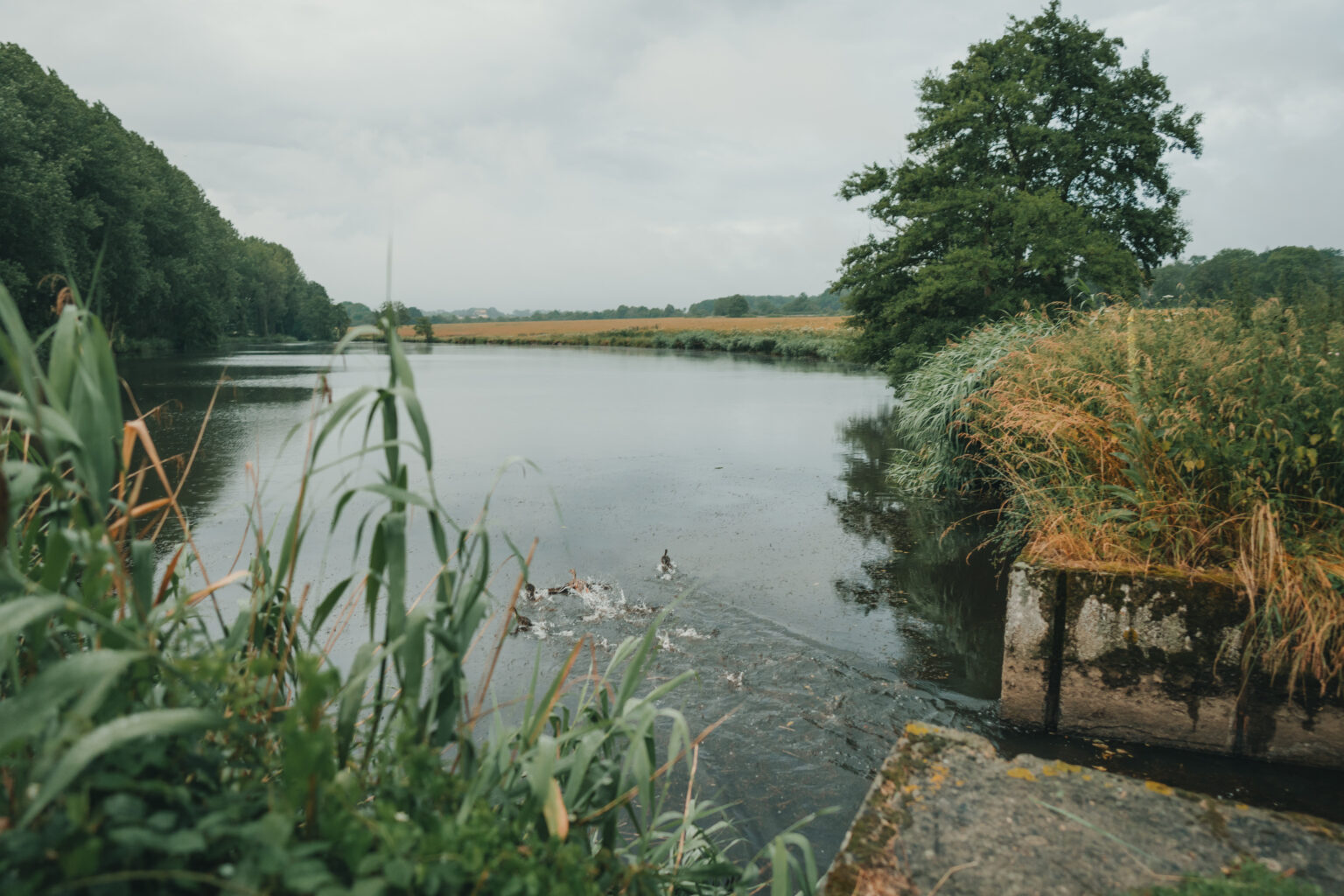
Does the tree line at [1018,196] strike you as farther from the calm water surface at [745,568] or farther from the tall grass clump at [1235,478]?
the tall grass clump at [1235,478]

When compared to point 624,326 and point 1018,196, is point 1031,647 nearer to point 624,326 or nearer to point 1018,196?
point 1018,196

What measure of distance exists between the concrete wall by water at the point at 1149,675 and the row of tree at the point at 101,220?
3.70 m

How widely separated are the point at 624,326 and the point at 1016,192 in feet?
216

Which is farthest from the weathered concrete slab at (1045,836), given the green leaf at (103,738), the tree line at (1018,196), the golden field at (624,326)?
the golden field at (624,326)

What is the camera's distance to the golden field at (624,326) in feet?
210

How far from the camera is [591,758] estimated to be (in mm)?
1972

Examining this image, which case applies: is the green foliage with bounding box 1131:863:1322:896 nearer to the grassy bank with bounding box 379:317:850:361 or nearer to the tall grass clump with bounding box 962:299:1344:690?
the tall grass clump with bounding box 962:299:1344:690

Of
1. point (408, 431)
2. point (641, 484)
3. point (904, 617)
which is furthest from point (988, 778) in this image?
point (408, 431)

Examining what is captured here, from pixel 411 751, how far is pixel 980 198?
17.6 m

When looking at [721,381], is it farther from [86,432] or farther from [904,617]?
[86,432]

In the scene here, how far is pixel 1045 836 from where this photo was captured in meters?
2.16

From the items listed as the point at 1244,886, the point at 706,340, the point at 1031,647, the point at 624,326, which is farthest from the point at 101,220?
the point at 624,326

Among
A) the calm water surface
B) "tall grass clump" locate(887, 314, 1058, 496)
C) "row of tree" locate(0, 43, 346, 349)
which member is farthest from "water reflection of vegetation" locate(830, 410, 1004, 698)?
"row of tree" locate(0, 43, 346, 349)

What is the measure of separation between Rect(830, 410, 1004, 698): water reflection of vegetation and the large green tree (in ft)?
26.6
